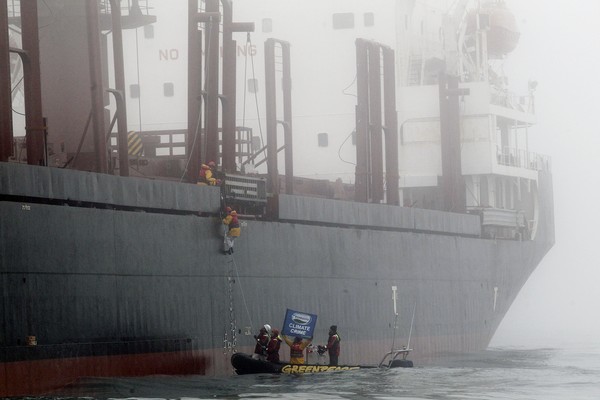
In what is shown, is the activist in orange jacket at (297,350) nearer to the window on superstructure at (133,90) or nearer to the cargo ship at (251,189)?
the cargo ship at (251,189)

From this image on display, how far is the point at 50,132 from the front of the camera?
81.4 ft

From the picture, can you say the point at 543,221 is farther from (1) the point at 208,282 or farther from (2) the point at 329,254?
(1) the point at 208,282

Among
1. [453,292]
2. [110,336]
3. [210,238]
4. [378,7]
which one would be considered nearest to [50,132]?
[210,238]

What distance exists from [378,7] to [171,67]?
6.97 m

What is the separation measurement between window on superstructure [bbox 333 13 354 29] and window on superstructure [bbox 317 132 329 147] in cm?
351

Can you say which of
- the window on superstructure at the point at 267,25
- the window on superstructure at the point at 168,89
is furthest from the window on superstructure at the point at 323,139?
the window on superstructure at the point at 168,89

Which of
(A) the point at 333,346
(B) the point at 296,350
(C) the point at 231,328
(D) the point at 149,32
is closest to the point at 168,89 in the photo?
(D) the point at 149,32

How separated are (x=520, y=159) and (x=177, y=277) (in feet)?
74.3

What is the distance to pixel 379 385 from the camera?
70.0 feet

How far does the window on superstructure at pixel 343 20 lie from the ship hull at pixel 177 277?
28.4ft

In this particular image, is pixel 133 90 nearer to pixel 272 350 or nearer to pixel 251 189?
pixel 251 189

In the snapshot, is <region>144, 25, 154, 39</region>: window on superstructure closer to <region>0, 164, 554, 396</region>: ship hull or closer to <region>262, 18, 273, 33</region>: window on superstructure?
<region>262, 18, 273, 33</region>: window on superstructure

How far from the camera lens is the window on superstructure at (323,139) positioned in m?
39.2

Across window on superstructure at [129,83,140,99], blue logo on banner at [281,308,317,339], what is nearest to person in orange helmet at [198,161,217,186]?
blue logo on banner at [281,308,317,339]
